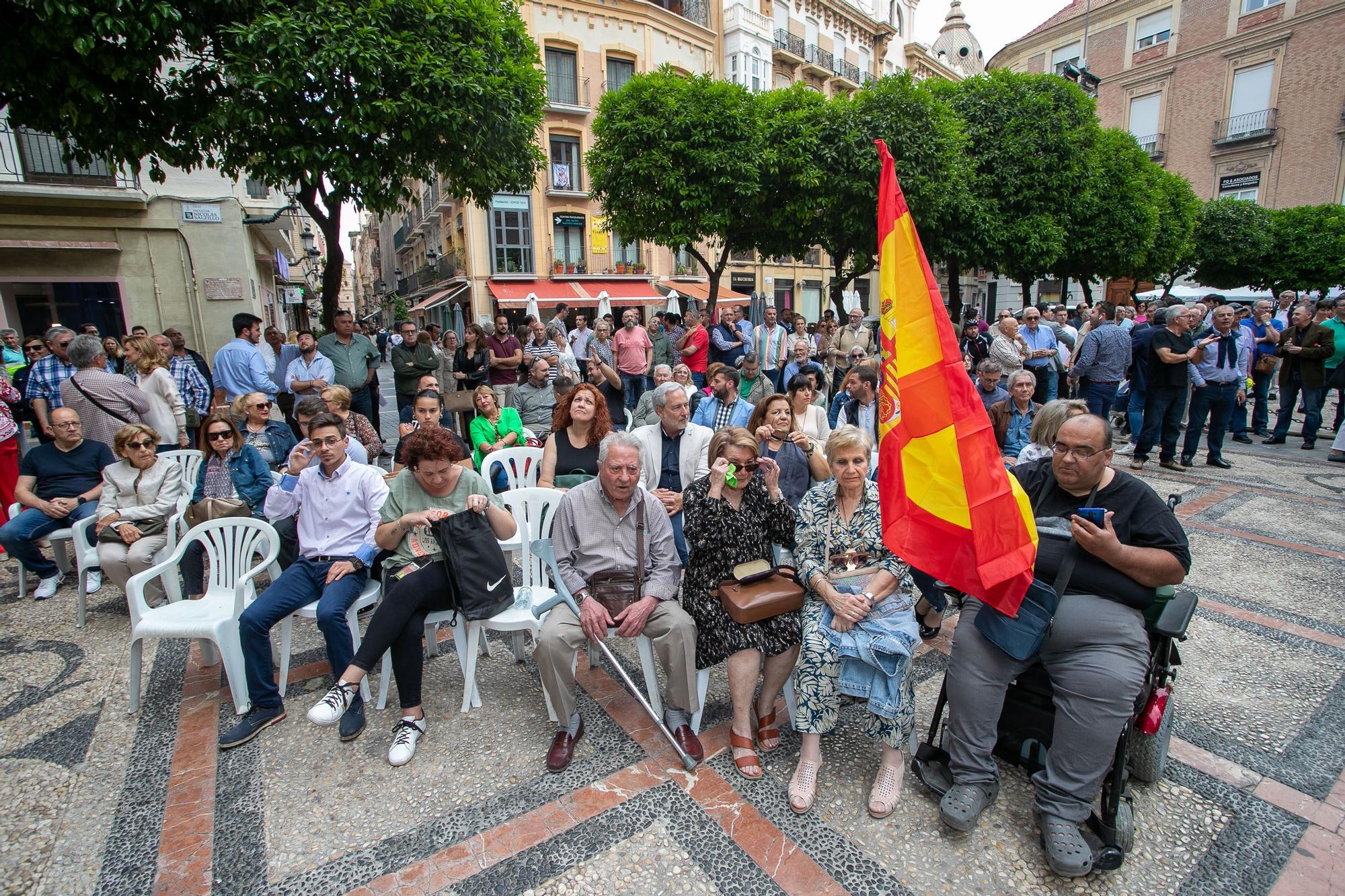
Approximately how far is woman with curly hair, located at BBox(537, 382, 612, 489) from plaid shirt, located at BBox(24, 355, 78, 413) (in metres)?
5.59

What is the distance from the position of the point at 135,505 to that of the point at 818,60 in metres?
33.8

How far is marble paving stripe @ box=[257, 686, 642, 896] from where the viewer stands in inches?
88.0

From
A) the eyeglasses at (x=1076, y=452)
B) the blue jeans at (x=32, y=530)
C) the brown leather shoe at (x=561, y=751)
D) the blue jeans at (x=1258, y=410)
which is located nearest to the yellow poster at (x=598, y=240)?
the blue jeans at (x=1258, y=410)

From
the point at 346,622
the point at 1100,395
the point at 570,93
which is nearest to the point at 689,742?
the point at 346,622

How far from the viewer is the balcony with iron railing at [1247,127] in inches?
1077

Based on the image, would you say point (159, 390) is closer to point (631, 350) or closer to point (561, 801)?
point (631, 350)

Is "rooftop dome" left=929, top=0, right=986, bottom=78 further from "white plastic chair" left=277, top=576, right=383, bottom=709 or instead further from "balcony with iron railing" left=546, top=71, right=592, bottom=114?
"white plastic chair" left=277, top=576, right=383, bottom=709

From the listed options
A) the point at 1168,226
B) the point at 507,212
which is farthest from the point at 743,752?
the point at 1168,226

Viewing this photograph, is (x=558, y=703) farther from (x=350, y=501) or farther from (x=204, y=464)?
(x=204, y=464)

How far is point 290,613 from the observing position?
3.21 meters

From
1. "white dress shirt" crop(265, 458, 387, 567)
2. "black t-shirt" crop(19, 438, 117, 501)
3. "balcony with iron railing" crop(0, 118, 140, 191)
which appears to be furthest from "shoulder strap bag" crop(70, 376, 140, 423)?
"balcony with iron railing" crop(0, 118, 140, 191)

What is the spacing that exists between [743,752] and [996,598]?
126 centimetres

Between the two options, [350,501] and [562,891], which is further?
[350,501]

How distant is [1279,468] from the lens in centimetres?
734
